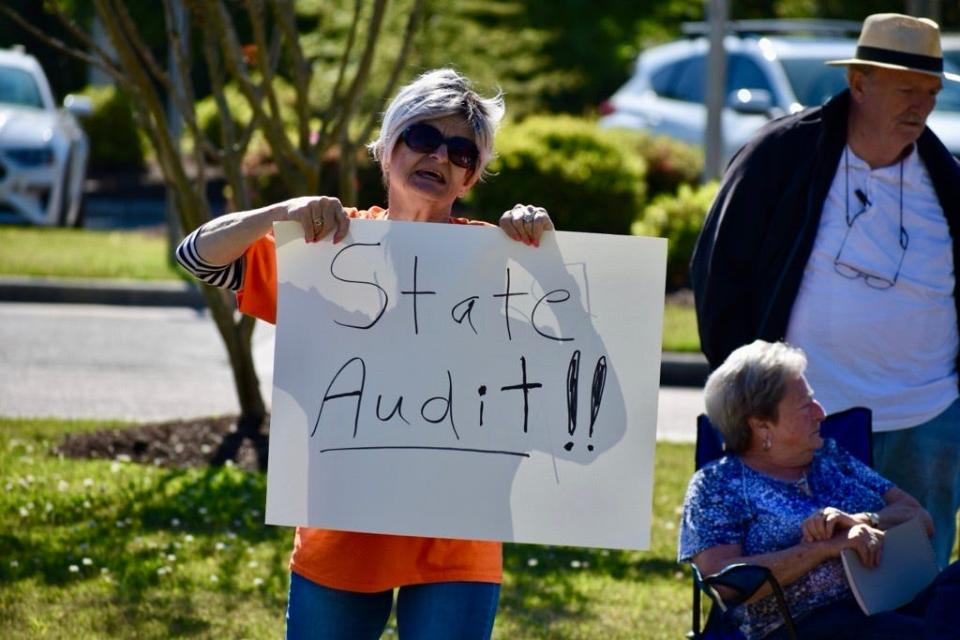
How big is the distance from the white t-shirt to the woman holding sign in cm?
150

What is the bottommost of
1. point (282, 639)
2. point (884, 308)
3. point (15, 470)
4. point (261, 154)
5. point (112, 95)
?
point (112, 95)

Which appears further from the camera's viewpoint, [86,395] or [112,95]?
[112,95]

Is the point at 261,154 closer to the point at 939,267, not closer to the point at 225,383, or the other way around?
the point at 225,383

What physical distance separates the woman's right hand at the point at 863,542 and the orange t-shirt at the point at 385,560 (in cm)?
105

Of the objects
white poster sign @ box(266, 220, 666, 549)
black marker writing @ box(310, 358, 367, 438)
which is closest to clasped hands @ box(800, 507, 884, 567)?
white poster sign @ box(266, 220, 666, 549)

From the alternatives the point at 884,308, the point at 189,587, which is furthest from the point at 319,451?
the point at 189,587

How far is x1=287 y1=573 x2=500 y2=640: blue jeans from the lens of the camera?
3.09 meters

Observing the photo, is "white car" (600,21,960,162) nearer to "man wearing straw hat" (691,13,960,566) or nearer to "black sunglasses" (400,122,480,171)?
"man wearing straw hat" (691,13,960,566)

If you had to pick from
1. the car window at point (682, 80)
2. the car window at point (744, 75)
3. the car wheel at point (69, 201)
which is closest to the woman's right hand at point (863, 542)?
the car window at point (744, 75)

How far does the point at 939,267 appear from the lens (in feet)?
14.9

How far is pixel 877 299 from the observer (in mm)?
4465

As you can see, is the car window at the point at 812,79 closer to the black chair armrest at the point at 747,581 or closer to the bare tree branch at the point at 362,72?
the bare tree branch at the point at 362,72

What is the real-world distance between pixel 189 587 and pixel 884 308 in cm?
259

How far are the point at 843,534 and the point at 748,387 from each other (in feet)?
1.39
